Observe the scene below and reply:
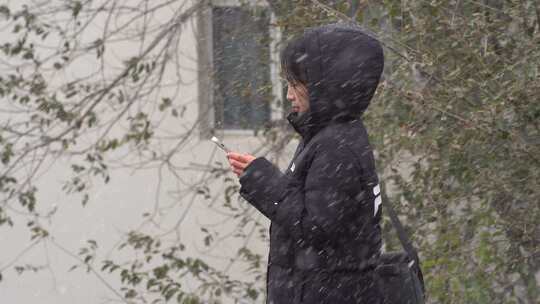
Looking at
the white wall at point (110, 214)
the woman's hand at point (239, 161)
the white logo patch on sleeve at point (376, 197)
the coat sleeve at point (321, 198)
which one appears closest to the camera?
the coat sleeve at point (321, 198)

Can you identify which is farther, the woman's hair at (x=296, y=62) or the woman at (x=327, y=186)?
the woman's hair at (x=296, y=62)

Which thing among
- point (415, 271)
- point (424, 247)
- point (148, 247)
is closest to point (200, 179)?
point (148, 247)

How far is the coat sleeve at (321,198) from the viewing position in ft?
10.9

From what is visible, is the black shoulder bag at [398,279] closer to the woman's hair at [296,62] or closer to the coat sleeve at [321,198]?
the coat sleeve at [321,198]

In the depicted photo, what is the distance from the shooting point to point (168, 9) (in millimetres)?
7762

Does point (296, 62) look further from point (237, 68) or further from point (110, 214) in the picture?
point (110, 214)

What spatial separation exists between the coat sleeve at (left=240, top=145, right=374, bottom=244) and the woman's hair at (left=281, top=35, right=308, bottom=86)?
0.79 ft

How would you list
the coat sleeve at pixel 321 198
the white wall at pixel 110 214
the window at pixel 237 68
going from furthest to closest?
the white wall at pixel 110 214 → the window at pixel 237 68 → the coat sleeve at pixel 321 198

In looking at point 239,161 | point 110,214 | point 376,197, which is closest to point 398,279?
point 376,197

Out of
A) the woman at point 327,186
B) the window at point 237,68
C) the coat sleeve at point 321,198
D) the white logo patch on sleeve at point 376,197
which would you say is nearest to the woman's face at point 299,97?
the woman at point 327,186

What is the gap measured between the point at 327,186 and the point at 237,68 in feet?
12.7

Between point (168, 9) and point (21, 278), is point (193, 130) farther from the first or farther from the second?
point (21, 278)

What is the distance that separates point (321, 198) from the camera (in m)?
3.33

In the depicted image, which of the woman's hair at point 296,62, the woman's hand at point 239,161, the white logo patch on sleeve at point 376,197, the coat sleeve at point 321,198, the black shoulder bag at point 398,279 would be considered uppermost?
the woman's hair at point 296,62
